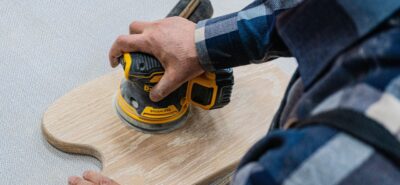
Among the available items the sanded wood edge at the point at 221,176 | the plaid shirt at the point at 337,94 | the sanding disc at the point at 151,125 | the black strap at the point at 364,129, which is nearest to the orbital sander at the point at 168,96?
the sanding disc at the point at 151,125

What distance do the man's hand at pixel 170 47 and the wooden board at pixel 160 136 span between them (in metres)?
0.15

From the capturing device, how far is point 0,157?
3.31 feet

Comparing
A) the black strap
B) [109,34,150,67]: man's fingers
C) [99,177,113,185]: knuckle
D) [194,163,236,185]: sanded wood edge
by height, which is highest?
the black strap

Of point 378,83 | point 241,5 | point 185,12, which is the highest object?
point 378,83

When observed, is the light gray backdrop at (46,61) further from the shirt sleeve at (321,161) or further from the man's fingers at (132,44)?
the shirt sleeve at (321,161)

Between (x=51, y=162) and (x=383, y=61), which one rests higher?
(x=383, y=61)

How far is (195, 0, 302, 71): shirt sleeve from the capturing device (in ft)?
2.60

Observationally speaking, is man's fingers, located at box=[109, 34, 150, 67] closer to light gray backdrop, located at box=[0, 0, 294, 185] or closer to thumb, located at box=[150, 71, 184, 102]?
thumb, located at box=[150, 71, 184, 102]

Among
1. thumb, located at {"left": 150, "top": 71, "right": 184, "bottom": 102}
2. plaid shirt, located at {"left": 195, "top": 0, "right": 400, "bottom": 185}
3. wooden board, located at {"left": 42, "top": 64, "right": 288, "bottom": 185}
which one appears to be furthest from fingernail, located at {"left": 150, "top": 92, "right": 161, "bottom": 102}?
plaid shirt, located at {"left": 195, "top": 0, "right": 400, "bottom": 185}

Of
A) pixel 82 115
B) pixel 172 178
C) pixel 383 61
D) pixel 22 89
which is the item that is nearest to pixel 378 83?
pixel 383 61

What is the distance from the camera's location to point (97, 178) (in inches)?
35.6

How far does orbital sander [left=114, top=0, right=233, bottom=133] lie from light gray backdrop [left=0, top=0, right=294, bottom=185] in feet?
0.44

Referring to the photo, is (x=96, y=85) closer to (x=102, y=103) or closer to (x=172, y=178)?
(x=102, y=103)

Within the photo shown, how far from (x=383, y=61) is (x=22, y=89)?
0.87m
